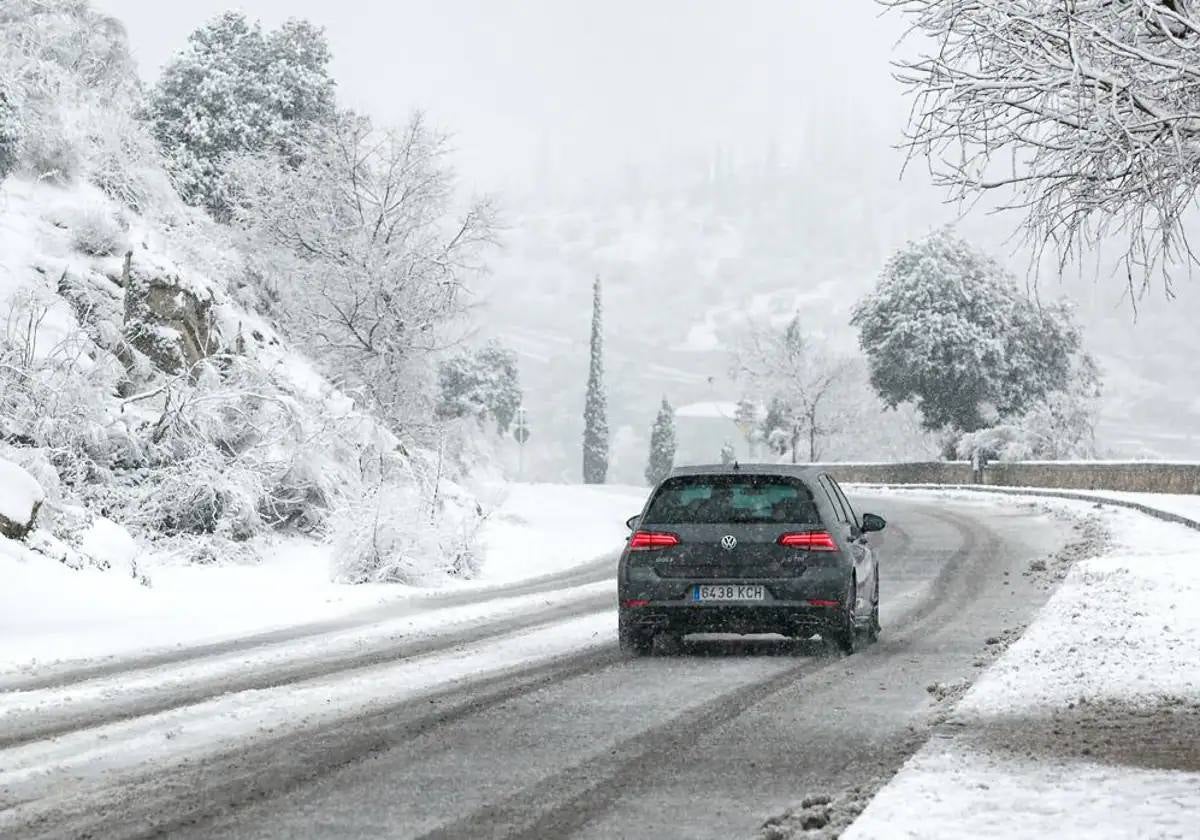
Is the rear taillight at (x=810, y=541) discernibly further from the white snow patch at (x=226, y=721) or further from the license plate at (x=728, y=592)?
the white snow patch at (x=226, y=721)

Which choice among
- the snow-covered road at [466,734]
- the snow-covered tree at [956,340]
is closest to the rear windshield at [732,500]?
the snow-covered road at [466,734]

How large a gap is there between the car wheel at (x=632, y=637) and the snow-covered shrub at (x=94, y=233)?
17.0m

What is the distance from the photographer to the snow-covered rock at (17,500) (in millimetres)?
16609

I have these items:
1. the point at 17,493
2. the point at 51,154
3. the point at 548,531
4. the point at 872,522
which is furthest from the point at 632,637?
the point at 548,531

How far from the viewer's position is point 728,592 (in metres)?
12.3

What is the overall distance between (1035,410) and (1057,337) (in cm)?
562

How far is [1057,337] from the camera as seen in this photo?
84062mm

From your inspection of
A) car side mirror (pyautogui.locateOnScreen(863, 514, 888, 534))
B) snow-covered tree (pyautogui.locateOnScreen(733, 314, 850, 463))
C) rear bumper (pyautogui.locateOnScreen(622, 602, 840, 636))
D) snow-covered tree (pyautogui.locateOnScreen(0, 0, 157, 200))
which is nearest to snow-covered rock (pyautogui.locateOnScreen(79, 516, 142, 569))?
rear bumper (pyautogui.locateOnScreen(622, 602, 840, 636))

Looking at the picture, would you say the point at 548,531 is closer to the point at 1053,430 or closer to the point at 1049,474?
the point at 1049,474

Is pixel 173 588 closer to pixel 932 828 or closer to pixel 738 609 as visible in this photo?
pixel 738 609

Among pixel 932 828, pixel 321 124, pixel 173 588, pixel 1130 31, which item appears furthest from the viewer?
pixel 321 124

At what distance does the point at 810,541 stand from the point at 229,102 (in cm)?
3329

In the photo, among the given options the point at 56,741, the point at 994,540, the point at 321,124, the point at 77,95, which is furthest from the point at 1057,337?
the point at 56,741

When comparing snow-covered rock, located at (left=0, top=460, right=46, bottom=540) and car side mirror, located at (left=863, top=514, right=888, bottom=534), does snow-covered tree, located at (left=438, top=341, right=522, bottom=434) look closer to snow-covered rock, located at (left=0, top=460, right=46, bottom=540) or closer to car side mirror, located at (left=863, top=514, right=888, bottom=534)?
snow-covered rock, located at (left=0, top=460, right=46, bottom=540)
